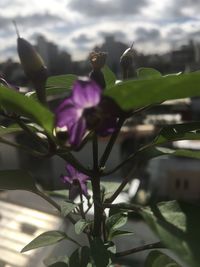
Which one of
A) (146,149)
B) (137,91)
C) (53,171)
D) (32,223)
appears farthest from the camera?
(53,171)

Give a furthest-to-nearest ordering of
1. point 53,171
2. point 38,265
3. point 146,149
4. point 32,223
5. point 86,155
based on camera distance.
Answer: point 53,171 → point 86,155 → point 32,223 → point 38,265 → point 146,149

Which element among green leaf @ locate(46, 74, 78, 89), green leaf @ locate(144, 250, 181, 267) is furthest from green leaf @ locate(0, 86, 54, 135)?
green leaf @ locate(144, 250, 181, 267)

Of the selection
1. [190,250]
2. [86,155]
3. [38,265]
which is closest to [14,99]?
[190,250]

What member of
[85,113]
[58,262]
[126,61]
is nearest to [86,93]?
[85,113]

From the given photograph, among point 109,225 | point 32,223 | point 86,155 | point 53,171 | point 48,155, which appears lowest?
point 53,171

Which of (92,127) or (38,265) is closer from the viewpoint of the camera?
(92,127)

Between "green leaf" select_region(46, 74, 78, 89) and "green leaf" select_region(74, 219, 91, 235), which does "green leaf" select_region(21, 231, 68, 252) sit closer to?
"green leaf" select_region(74, 219, 91, 235)

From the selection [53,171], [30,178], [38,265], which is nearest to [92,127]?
[30,178]

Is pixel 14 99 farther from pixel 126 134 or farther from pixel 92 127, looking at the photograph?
pixel 126 134

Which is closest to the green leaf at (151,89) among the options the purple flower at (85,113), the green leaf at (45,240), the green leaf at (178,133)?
the purple flower at (85,113)

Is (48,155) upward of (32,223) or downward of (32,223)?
upward
